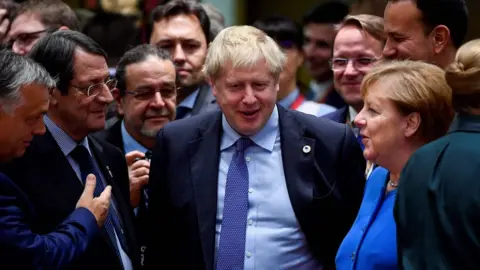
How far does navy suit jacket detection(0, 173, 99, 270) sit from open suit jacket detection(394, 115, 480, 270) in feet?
3.69

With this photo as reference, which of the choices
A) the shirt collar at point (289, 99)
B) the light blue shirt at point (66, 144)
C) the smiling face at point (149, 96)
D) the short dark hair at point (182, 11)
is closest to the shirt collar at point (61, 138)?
the light blue shirt at point (66, 144)

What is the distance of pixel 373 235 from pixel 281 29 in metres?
3.11

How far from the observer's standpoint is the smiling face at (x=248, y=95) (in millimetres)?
3707

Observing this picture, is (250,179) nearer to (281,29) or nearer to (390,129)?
(390,129)

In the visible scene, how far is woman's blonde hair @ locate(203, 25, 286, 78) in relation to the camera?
3707mm

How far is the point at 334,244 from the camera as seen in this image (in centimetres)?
375

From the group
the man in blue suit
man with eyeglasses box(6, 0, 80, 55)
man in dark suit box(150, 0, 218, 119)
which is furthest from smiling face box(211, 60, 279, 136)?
man with eyeglasses box(6, 0, 80, 55)

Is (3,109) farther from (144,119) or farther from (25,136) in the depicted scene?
(144,119)

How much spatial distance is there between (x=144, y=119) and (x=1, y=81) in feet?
4.46

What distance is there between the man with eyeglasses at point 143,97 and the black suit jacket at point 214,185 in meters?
0.58

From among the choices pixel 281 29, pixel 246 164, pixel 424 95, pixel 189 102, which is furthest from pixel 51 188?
pixel 281 29

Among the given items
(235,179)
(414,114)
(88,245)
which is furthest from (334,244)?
(88,245)

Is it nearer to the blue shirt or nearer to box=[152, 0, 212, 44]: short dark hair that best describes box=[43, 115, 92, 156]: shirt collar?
the blue shirt

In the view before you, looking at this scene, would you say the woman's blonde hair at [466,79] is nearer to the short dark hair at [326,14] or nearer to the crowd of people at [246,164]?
the crowd of people at [246,164]
